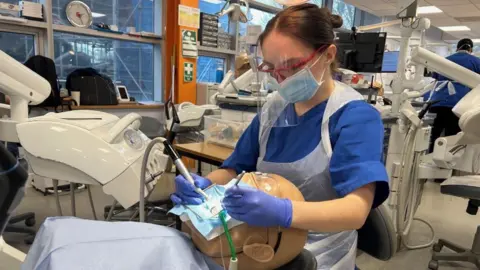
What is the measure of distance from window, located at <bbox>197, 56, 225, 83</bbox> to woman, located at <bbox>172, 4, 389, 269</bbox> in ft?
13.8

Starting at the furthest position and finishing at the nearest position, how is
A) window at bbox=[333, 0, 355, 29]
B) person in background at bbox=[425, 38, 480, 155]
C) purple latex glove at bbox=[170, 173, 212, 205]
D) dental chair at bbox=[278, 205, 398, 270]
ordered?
window at bbox=[333, 0, 355, 29] → person in background at bbox=[425, 38, 480, 155] → dental chair at bbox=[278, 205, 398, 270] → purple latex glove at bbox=[170, 173, 212, 205]

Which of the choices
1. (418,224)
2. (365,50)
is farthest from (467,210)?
(365,50)

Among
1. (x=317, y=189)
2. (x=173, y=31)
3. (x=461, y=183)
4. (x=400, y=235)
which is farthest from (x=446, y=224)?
(x=173, y=31)

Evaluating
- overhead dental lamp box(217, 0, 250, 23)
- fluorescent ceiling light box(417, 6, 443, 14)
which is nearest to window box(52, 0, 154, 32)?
overhead dental lamp box(217, 0, 250, 23)

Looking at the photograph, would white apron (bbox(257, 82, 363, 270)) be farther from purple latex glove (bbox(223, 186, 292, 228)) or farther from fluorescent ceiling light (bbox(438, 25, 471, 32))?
fluorescent ceiling light (bbox(438, 25, 471, 32))

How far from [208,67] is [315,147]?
4.56 meters

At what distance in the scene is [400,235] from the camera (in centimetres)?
235

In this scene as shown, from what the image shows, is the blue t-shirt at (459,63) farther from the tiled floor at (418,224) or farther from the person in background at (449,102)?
the tiled floor at (418,224)

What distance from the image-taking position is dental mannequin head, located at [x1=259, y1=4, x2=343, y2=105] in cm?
96

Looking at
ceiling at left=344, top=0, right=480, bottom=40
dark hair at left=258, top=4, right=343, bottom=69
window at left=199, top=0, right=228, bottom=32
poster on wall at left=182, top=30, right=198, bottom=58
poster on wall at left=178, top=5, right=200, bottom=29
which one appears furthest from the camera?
ceiling at left=344, top=0, right=480, bottom=40

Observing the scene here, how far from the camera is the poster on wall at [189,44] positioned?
4.23 metres

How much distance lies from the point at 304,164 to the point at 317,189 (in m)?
0.08

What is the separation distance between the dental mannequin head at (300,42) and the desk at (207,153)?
100cm

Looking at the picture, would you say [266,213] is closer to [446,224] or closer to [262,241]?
[262,241]
